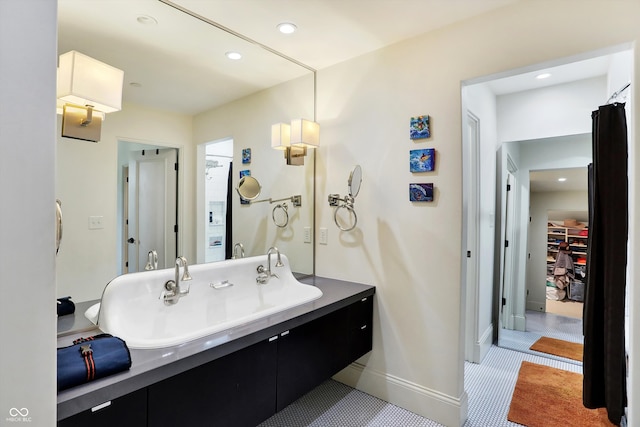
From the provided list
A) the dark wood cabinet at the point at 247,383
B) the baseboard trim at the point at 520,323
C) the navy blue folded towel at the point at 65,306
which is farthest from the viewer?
the baseboard trim at the point at 520,323


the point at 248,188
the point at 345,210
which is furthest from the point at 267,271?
the point at 345,210

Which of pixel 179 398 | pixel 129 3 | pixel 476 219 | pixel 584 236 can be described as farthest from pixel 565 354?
pixel 129 3

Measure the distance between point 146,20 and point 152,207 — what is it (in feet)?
3.37

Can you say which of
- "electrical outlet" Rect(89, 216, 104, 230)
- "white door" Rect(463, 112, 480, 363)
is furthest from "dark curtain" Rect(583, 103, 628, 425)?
"electrical outlet" Rect(89, 216, 104, 230)

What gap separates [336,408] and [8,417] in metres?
1.94

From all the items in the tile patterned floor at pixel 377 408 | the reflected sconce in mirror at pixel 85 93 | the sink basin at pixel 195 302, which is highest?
the reflected sconce in mirror at pixel 85 93

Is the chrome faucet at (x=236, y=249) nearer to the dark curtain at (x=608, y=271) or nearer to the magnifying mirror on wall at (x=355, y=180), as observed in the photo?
the magnifying mirror on wall at (x=355, y=180)

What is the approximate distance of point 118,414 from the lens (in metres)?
1.07

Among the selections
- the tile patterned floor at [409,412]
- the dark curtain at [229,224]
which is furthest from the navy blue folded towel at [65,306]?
the tile patterned floor at [409,412]

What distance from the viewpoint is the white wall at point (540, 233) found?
10.1 feet

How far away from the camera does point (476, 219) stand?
2.88m

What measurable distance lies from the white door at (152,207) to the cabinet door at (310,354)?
0.84 meters

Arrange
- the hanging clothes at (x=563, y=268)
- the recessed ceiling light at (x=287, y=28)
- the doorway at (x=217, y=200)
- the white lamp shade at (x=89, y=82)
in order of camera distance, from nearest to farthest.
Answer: the white lamp shade at (x=89, y=82) → the recessed ceiling light at (x=287, y=28) → the doorway at (x=217, y=200) → the hanging clothes at (x=563, y=268)

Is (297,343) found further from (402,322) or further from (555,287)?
(555,287)
